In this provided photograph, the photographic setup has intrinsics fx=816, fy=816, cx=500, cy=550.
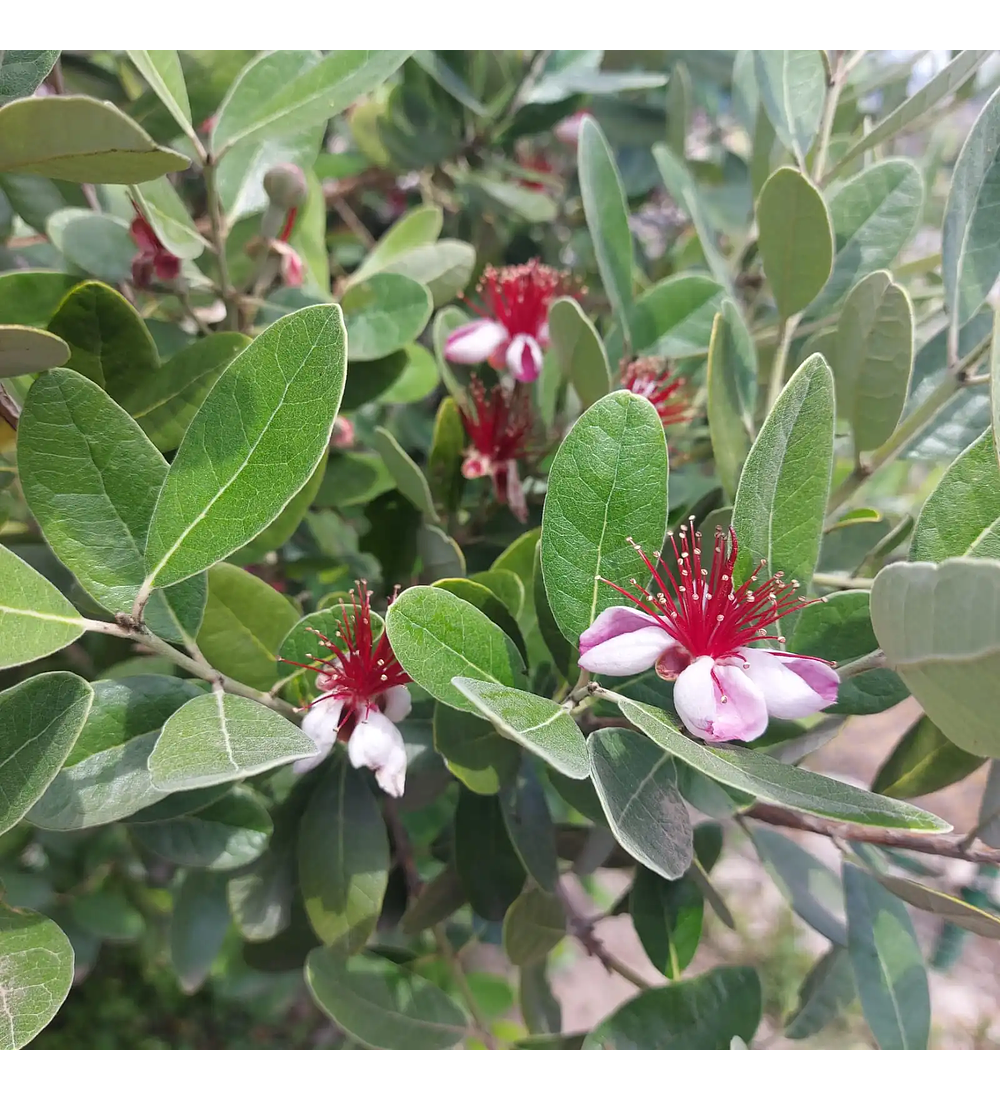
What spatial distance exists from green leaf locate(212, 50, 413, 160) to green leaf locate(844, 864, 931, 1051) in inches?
39.2

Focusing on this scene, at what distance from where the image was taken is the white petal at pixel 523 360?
940 mm

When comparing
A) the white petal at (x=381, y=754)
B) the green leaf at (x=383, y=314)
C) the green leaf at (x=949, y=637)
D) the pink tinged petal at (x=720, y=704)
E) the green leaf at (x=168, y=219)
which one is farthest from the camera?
the green leaf at (x=383, y=314)

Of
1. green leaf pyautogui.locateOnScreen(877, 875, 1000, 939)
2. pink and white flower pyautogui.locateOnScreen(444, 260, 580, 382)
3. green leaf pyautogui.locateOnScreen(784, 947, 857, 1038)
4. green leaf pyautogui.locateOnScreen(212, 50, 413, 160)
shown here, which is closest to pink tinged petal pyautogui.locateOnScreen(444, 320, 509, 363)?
pink and white flower pyautogui.locateOnScreen(444, 260, 580, 382)

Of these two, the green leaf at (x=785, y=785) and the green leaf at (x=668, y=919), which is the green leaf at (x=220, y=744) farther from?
the green leaf at (x=668, y=919)

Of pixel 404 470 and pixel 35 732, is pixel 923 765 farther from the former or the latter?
pixel 35 732

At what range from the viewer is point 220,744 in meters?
0.52

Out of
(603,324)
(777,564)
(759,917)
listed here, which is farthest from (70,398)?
(759,917)

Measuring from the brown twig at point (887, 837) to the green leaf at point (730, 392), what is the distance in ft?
1.03

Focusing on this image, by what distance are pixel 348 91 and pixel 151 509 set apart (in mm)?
442

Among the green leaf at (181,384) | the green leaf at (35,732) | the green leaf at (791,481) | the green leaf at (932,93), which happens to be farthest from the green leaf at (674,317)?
the green leaf at (35,732)

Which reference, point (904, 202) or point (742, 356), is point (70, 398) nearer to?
point (742, 356)

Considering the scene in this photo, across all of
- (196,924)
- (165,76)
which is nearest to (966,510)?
(165,76)

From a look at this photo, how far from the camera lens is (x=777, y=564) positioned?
0.63 m

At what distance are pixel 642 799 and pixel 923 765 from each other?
0.43 metres
